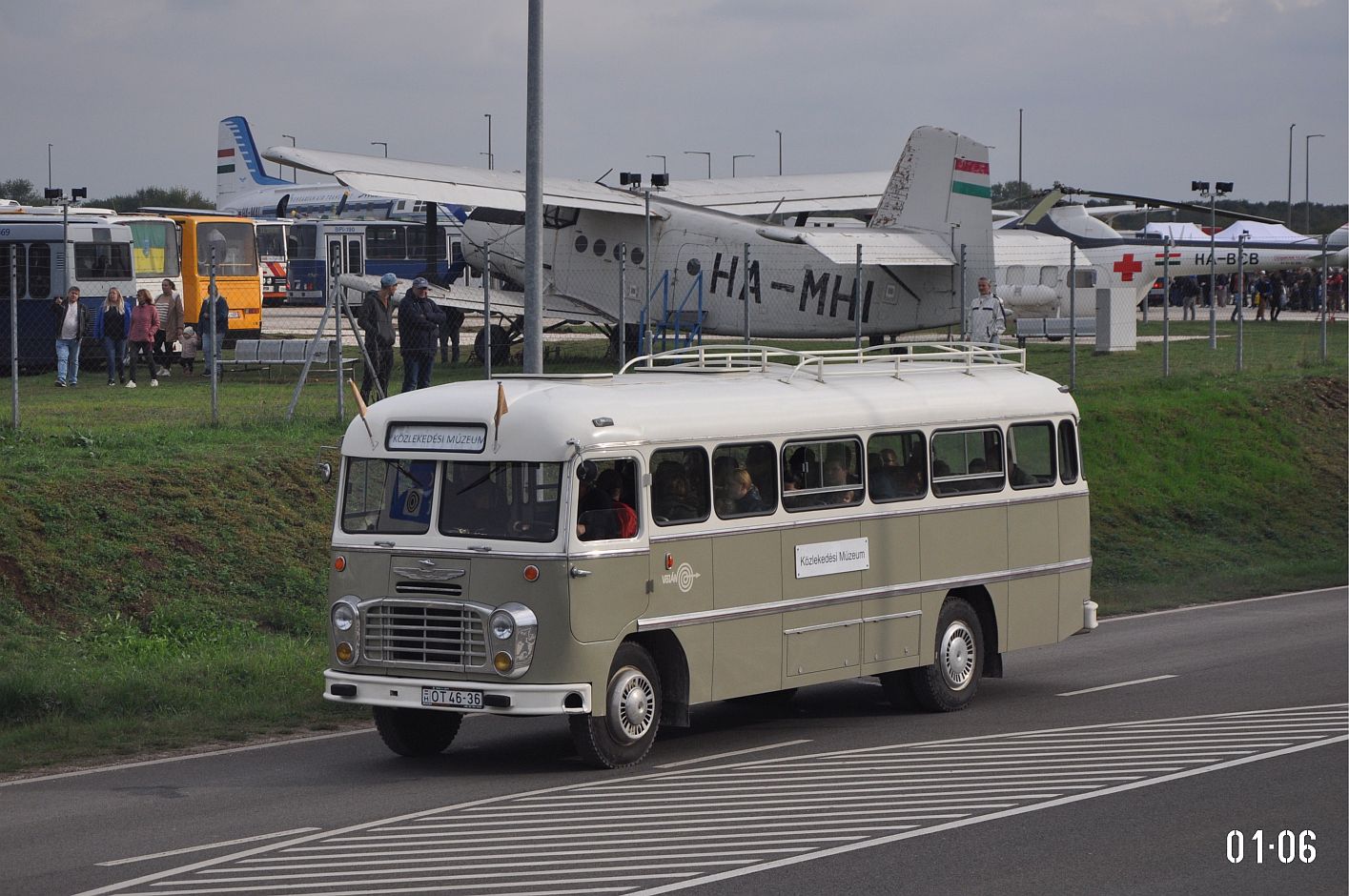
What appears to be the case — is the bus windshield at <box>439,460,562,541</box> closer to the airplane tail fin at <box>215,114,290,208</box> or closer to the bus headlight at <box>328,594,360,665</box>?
the bus headlight at <box>328,594,360,665</box>

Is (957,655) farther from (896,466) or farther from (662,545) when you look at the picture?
(662,545)

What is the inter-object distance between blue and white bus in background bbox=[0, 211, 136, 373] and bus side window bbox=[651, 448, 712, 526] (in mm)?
22047

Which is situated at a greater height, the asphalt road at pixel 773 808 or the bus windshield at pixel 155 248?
the bus windshield at pixel 155 248

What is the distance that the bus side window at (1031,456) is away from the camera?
50.6ft

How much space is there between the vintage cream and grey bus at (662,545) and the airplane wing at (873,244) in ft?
51.7

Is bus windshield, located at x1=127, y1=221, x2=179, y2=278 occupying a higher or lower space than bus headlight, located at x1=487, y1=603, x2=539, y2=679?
higher

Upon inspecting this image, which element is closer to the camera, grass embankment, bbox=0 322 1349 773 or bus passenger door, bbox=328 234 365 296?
grass embankment, bbox=0 322 1349 773

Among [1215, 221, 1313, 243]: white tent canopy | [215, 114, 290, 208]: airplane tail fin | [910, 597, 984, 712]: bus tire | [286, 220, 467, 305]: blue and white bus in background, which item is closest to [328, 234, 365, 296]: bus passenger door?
[286, 220, 467, 305]: blue and white bus in background

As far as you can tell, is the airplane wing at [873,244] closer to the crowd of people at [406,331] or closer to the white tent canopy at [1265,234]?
the crowd of people at [406,331]

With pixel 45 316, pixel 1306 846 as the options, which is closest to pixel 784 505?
pixel 1306 846

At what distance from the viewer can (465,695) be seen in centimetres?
1173

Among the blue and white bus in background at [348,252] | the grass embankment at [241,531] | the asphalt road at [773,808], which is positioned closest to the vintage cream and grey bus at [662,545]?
the asphalt road at [773,808]

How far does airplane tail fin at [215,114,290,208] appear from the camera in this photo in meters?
74.5

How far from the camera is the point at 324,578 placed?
19.2 m
